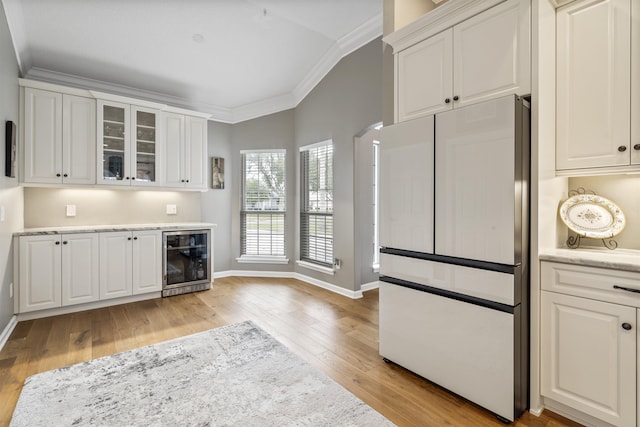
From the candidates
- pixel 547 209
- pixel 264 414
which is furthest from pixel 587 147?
pixel 264 414

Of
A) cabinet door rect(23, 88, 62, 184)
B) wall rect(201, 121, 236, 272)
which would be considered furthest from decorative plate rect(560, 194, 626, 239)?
cabinet door rect(23, 88, 62, 184)

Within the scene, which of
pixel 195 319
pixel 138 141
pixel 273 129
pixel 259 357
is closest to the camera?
pixel 259 357

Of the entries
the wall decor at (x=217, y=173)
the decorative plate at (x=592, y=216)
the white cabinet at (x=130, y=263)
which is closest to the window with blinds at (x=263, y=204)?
the wall decor at (x=217, y=173)

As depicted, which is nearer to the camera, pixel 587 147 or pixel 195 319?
pixel 587 147

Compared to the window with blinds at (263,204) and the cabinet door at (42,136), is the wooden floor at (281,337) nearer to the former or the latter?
the window with blinds at (263,204)

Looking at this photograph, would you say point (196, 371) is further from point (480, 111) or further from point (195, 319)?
point (480, 111)

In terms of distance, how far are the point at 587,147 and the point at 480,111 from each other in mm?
694

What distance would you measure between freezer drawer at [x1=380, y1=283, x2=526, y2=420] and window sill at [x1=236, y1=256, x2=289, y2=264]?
120 inches

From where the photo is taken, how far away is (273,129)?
5293mm

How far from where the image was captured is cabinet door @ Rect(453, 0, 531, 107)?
1.82 meters

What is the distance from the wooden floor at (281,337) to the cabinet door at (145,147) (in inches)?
64.6

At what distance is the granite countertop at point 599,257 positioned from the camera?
1576 millimetres

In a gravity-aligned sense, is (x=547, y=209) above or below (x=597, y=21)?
below

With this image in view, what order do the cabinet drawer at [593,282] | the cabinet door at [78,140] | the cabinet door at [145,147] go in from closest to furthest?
the cabinet drawer at [593,282] → the cabinet door at [78,140] → the cabinet door at [145,147]
